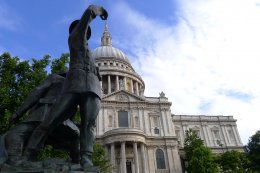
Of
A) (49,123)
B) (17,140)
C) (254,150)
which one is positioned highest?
(254,150)

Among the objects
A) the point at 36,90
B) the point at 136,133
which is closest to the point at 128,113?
the point at 136,133

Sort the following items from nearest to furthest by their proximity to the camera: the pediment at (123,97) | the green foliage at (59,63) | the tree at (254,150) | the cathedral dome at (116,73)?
the green foliage at (59,63) < the tree at (254,150) < the pediment at (123,97) < the cathedral dome at (116,73)

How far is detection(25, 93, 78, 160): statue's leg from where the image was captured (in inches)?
185

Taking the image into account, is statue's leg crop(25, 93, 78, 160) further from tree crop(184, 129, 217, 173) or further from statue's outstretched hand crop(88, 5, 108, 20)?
tree crop(184, 129, 217, 173)

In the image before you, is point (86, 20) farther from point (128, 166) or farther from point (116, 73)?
point (116, 73)

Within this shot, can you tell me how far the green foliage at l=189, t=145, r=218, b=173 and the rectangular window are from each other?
10.9 metres

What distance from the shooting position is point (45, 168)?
438 centimetres

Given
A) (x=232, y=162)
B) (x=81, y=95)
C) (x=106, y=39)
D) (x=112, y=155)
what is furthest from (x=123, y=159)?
(x=106, y=39)

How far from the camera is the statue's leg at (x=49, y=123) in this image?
4.71 meters

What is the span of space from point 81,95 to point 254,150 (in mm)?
46367

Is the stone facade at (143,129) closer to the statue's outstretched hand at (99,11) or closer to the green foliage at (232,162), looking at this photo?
the green foliage at (232,162)

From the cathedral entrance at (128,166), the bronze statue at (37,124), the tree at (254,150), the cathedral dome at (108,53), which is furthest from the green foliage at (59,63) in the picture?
the cathedral dome at (108,53)

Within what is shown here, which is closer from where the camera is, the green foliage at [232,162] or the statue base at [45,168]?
the statue base at [45,168]

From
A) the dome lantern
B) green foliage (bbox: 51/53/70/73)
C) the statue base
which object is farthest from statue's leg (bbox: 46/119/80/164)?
the dome lantern
